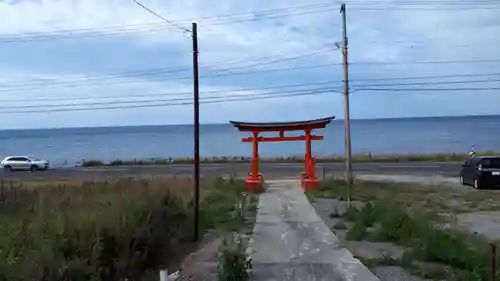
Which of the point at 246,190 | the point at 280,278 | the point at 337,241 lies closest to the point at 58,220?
the point at 280,278

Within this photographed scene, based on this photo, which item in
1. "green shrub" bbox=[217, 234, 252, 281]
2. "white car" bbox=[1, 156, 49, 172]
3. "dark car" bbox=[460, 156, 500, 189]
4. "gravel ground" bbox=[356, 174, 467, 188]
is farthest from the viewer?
"white car" bbox=[1, 156, 49, 172]

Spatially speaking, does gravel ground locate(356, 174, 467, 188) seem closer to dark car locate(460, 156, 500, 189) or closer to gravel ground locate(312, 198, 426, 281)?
dark car locate(460, 156, 500, 189)

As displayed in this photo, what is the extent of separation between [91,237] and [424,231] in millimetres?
7263

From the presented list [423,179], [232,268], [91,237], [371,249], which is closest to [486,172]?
[423,179]

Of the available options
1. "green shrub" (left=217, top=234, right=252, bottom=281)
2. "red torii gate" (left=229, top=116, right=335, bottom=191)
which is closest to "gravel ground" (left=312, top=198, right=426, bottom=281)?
"green shrub" (left=217, top=234, right=252, bottom=281)

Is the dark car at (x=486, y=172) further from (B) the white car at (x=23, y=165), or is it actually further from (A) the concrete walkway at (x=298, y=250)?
(B) the white car at (x=23, y=165)

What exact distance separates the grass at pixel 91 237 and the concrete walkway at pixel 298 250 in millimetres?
1708

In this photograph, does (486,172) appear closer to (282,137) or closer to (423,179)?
(423,179)

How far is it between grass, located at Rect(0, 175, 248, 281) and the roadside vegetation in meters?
3.77

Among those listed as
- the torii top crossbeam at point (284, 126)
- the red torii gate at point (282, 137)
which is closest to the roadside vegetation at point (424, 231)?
the red torii gate at point (282, 137)

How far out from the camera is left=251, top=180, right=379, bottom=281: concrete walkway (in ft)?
35.4

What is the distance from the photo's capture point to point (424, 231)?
14.1 metres

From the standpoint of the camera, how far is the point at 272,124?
29.4 m

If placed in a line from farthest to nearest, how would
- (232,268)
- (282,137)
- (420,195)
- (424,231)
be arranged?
(282,137), (420,195), (424,231), (232,268)
